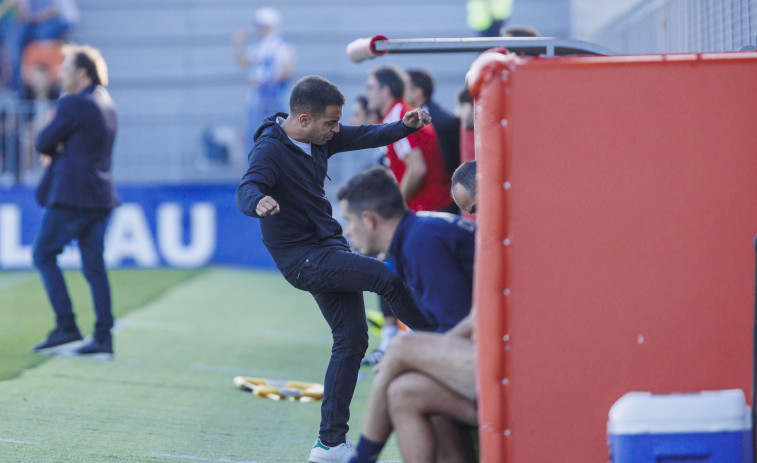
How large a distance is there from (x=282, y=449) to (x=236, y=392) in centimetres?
145

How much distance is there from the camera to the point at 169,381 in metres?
6.60

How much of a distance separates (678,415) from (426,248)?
1.05m

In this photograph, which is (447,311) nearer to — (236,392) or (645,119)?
(645,119)

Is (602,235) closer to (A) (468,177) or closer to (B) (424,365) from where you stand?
(B) (424,365)

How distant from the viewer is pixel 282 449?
16.2 feet

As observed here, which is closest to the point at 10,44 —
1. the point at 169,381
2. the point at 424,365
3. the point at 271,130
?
the point at 169,381

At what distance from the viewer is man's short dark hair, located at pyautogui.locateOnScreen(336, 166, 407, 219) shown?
403 cm

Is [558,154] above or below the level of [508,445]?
above

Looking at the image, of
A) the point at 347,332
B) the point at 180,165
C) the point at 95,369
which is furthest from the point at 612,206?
the point at 180,165

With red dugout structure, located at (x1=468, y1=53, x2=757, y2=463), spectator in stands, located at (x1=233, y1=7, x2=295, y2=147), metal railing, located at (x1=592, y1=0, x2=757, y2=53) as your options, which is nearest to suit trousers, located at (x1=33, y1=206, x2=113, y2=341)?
metal railing, located at (x1=592, y1=0, x2=757, y2=53)

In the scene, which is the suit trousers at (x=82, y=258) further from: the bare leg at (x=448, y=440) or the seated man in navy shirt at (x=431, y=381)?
the bare leg at (x=448, y=440)

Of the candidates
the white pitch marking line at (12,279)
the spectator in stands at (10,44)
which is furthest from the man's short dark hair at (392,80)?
the spectator in stands at (10,44)

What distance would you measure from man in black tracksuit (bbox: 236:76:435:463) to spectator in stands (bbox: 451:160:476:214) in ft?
1.08

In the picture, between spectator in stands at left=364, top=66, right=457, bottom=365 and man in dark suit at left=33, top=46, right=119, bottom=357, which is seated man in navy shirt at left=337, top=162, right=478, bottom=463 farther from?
man in dark suit at left=33, top=46, right=119, bottom=357
